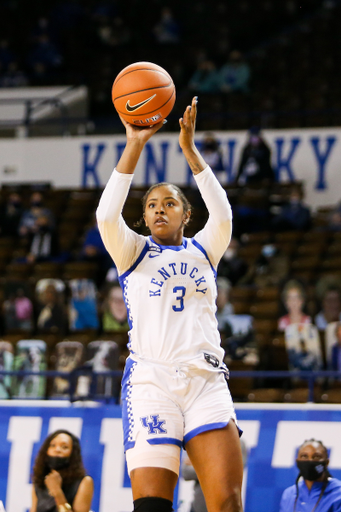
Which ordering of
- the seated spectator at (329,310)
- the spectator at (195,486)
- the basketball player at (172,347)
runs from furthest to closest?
the seated spectator at (329,310) → the spectator at (195,486) → the basketball player at (172,347)

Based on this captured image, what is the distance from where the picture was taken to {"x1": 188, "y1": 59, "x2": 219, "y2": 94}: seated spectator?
1470cm

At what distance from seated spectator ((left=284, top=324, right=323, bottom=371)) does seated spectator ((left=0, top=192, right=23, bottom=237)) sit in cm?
556

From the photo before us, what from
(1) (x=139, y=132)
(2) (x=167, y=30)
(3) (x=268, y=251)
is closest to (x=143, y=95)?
(1) (x=139, y=132)

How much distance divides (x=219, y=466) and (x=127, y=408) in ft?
1.76

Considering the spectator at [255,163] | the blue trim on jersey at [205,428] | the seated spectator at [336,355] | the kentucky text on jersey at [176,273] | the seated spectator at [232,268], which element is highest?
the spectator at [255,163]

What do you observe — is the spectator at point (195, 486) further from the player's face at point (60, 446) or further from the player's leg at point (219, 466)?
the player's leg at point (219, 466)

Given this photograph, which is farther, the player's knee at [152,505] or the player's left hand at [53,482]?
the player's left hand at [53,482]

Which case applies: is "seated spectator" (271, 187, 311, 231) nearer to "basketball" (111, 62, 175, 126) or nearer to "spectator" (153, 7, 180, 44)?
"spectator" (153, 7, 180, 44)

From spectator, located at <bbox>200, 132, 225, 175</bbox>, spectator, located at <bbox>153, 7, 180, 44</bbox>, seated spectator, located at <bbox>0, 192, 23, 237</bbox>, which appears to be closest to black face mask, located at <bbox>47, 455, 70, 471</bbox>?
seated spectator, located at <bbox>0, 192, 23, 237</bbox>

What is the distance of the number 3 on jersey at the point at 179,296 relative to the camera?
3793 millimetres

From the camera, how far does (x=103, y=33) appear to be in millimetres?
16734

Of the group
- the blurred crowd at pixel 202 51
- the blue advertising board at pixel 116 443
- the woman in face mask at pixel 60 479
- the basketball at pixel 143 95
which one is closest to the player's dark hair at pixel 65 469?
the woman in face mask at pixel 60 479

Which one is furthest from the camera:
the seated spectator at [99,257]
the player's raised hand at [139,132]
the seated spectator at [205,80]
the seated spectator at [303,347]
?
the seated spectator at [205,80]

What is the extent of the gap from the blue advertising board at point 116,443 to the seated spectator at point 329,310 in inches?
97.7
